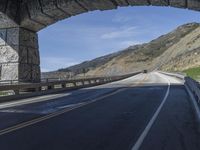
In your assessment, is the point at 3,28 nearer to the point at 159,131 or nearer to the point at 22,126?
the point at 22,126

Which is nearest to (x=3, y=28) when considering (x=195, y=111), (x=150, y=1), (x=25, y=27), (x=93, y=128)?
(x=25, y=27)

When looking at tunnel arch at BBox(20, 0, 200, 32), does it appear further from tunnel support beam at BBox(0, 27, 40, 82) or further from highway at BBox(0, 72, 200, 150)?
highway at BBox(0, 72, 200, 150)

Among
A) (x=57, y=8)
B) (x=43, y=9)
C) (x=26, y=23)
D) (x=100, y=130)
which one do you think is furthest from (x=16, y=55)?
(x=100, y=130)

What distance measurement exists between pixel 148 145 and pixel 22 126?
175 inches

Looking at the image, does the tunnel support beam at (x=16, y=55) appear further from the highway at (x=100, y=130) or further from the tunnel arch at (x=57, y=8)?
the highway at (x=100, y=130)

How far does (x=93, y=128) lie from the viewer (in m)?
12.9

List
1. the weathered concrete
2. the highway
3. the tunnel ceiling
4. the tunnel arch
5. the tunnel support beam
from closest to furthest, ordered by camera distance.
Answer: the highway
the tunnel arch
the tunnel ceiling
the weathered concrete
the tunnel support beam

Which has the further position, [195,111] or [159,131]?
[195,111]

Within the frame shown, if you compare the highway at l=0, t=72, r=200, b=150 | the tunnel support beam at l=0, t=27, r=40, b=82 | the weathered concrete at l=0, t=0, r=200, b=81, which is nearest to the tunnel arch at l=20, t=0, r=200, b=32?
the weathered concrete at l=0, t=0, r=200, b=81

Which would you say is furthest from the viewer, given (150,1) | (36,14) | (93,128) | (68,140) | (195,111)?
(36,14)

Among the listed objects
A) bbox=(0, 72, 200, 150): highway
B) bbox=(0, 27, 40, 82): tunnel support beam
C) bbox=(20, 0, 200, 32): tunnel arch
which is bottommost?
bbox=(0, 72, 200, 150): highway

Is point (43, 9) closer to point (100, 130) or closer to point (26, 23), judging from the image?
point (26, 23)

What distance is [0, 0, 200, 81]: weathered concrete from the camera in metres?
28.3

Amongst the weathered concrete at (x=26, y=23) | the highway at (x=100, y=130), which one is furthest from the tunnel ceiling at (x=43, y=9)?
the highway at (x=100, y=130)
